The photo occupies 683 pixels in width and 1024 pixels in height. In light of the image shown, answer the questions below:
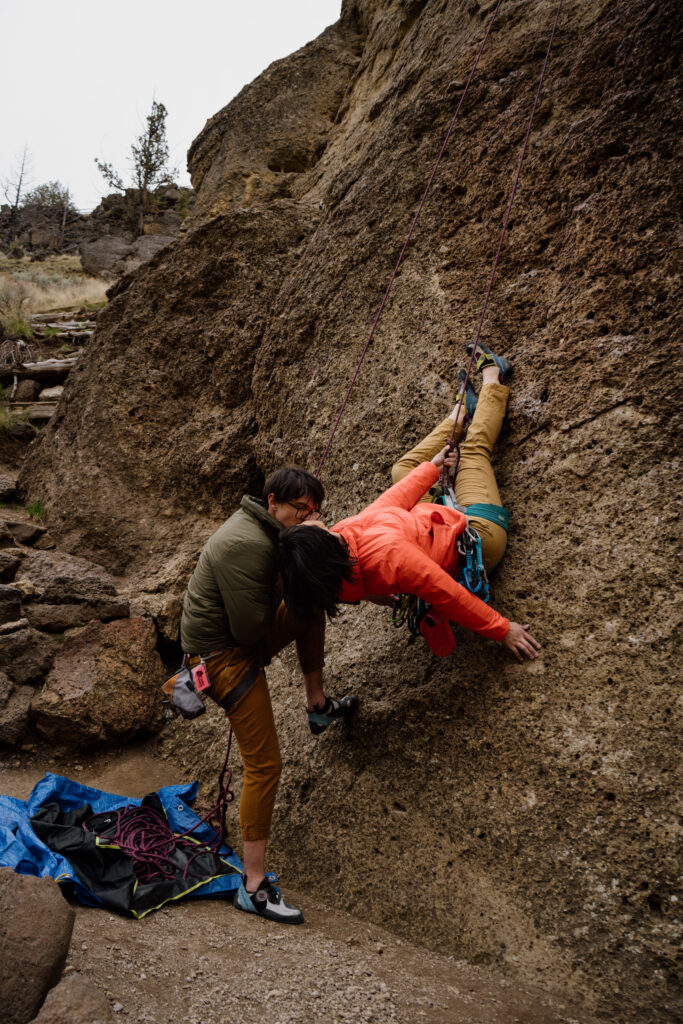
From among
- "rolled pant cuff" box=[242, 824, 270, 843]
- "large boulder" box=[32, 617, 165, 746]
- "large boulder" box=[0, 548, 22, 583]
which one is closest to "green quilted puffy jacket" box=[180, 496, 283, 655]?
"rolled pant cuff" box=[242, 824, 270, 843]

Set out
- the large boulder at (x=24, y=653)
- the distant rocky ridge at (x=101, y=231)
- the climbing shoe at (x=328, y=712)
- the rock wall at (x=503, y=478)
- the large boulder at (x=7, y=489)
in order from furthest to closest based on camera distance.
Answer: the distant rocky ridge at (x=101, y=231), the large boulder at (x=7, y=489), the large boulder at (x=24, y=653), the climbing shoe at (x=328, y=712), the rock wall at (x=503, y=478)

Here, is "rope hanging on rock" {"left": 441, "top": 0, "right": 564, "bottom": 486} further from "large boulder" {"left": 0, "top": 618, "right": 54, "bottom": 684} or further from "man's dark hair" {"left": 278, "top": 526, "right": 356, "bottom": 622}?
"large boulder" {"left": 0, "top": 618, "right": 54, "bottom": 684}

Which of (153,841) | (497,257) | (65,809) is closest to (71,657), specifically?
(65,809)

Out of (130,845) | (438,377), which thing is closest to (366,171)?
(438,377)

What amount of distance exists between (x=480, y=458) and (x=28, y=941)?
312 cm

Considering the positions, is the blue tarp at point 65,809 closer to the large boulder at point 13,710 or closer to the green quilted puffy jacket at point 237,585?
the large boulder at point 13,710

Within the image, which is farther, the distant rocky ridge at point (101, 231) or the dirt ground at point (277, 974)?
the distant rocky ridge at point (101, 231)

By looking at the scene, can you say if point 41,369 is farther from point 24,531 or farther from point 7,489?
point 24,531

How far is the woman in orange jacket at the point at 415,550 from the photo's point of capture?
2912 millimetres

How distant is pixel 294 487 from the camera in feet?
10.6

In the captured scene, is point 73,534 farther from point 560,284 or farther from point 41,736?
point 560,284

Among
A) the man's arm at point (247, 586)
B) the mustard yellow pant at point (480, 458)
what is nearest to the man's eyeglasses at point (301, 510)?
the man's arm at point (247, 586)

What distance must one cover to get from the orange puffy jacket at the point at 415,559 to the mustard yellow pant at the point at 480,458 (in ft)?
0.75

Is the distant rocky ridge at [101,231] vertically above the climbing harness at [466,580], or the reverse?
the distant rocky ridge at [101,231]
